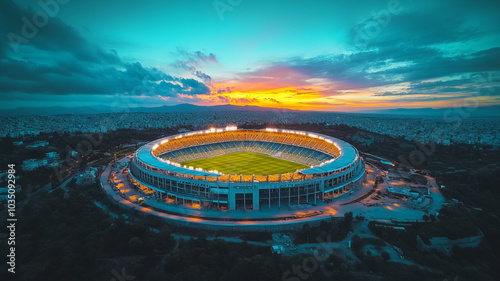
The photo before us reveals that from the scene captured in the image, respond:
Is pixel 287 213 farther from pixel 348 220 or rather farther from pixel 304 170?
pixel 304 170

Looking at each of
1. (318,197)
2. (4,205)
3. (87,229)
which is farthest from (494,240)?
(4,205)

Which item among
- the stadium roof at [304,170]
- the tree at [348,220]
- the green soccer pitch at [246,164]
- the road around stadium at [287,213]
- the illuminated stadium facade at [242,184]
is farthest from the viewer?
the green soccer pitch at [246,164]

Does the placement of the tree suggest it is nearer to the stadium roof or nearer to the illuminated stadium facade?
the illuminated stadium facade

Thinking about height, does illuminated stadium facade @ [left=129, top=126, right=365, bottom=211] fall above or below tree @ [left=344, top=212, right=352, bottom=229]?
above

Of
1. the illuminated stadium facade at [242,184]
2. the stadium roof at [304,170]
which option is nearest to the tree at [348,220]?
the illuminated stadium facade at [242,184]

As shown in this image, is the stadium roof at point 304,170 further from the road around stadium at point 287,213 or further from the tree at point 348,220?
the tree at point 348,220

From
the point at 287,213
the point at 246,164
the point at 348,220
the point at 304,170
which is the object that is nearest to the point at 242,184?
the point at 287,213

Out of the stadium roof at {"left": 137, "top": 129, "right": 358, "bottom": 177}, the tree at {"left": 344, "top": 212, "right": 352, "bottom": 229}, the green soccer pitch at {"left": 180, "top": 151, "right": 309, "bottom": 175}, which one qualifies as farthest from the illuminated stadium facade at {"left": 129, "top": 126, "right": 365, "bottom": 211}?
the green soccer pitch at {"left": 180, "top": 151, "right": 309, "bottom": 175}

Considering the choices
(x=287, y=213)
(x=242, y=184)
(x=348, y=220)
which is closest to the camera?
(x=348, y=220)

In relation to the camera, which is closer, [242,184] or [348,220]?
[348,220]
